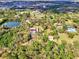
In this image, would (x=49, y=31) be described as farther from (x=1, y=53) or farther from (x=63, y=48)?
(x=1, y=53)

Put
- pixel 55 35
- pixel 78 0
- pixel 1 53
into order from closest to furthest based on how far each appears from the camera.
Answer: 1. pixel 1 53
2. pixel 55 35
3. pixel 78 0

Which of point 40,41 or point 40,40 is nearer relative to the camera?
point 40,41

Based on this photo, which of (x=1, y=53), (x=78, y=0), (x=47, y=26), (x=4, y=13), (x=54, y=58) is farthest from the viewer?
(x=78, y=0)

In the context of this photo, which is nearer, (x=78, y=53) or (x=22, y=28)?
(x=78, y=53)

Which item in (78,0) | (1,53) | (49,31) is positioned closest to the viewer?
(1,53)

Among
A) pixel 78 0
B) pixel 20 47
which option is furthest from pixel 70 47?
pixel 78 0

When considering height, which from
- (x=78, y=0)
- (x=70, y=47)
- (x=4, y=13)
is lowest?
(x=78, y=0)

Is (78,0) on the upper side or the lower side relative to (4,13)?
lower

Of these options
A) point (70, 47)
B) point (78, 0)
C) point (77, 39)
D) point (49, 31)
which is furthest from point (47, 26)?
point (78, 0)

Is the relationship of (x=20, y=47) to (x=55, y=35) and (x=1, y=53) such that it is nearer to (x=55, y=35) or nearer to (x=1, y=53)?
(x=1, y=53)
